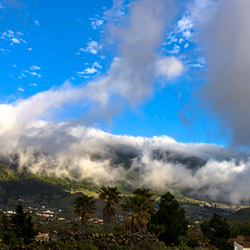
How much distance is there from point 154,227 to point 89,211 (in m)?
16.4

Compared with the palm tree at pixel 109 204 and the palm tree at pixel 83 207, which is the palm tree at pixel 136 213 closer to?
the palm tree at pixel 109 204

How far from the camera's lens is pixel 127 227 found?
55.5 m

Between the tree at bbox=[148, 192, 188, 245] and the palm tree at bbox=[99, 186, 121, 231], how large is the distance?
32.9 feet

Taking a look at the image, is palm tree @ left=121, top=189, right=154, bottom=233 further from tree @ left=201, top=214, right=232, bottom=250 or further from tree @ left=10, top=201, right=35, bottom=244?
tree @ left=201, top=214, right=232, bottom=250

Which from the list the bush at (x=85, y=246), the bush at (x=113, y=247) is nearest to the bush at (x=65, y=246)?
the bush at (x=85, y=246)

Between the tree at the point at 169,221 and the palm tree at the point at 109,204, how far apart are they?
395 inches

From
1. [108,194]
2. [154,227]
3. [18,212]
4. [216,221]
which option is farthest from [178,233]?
[18,212]

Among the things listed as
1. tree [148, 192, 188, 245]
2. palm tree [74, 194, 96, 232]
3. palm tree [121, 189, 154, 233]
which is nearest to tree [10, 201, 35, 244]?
palm tree [74, 194, 96, 232]

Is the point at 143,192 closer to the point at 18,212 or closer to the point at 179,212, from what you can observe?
the point at 179,212

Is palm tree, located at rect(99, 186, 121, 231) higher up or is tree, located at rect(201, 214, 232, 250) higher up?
palm tree, located at rect(99, 186, 121, 231)

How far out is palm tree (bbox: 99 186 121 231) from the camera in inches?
2257

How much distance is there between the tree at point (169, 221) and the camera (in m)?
59.8

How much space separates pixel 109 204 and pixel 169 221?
50.3 feet

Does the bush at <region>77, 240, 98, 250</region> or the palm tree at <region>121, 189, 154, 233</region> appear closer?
the bush at <region>77, 240, 98, 250</region>
